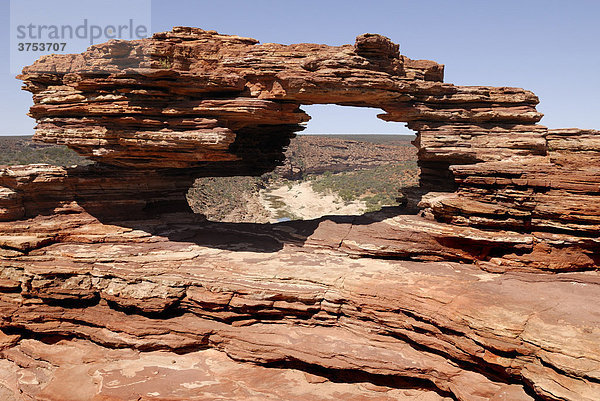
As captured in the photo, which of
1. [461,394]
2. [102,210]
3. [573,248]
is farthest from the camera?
[102,210]

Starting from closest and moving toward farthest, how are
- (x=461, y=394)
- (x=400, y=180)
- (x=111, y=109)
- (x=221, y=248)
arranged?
(x=461, y=394) < (x=111, y=109) < (x=221, y=248) < (x=400, y=180)

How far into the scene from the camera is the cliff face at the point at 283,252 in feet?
40.8

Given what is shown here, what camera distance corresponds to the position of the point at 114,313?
50.1 ft

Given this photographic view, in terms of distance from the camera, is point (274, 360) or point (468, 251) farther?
point (468, 251)

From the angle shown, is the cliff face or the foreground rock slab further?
the cliff face

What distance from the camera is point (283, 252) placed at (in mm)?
16938

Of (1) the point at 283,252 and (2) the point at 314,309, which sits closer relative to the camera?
(2) the point at 314,309

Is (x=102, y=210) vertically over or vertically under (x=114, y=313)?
over

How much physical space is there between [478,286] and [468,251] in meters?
2.53

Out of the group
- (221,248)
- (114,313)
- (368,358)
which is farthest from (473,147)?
(114,313)

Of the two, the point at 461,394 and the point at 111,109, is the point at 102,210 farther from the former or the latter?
the point at 461,394

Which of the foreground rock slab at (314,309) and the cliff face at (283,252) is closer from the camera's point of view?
the foreground rock slab at (314,309)

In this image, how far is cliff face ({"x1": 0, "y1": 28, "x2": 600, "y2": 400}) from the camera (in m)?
12.4

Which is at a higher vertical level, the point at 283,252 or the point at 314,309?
the point at 283,252
